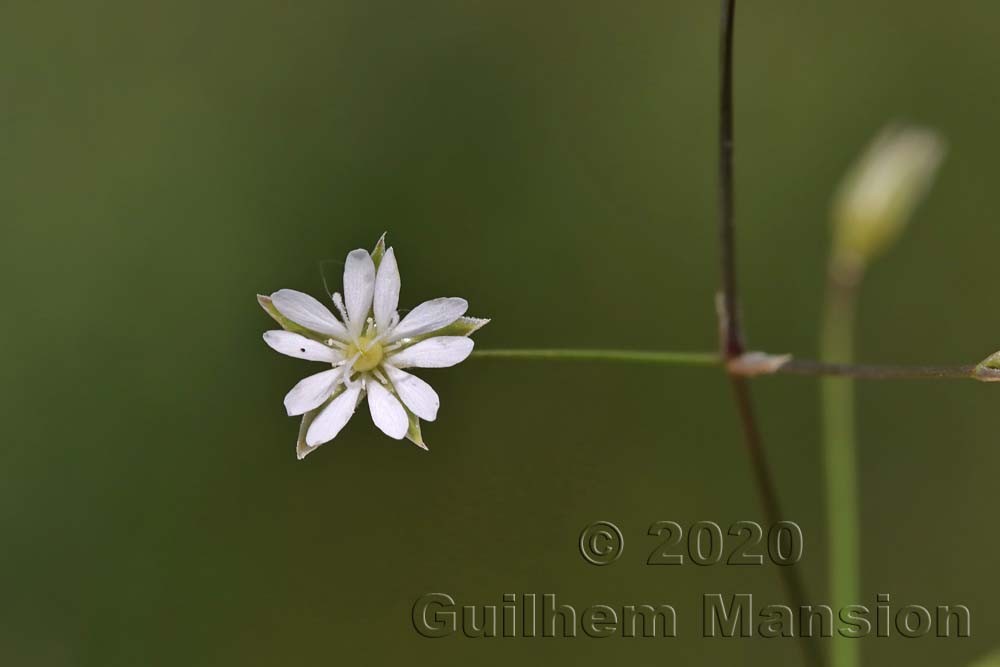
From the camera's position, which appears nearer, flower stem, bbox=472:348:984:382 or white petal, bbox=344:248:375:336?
flower stem, bbox=472:348:984:382

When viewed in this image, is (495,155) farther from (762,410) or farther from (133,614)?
(133,614)

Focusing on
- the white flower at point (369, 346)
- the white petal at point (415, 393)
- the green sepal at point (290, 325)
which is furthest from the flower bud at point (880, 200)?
the green sepal at point (290, 325)

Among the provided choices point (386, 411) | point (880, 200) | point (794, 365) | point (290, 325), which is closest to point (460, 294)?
point (880, 200)

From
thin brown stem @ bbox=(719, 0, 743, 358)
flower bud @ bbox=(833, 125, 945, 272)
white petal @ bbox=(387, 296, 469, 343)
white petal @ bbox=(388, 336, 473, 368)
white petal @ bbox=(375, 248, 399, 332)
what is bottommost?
white petal @ bbox=(388, 336, 473, 368)

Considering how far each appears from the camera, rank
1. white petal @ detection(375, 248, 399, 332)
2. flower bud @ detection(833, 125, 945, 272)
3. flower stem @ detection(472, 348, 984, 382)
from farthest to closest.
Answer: flower bud @ detection(833, 125, 945, 272) < white petal @ detection(375, 248, 399, 332) < flower stem @ detection(472, 348, 984, 382)

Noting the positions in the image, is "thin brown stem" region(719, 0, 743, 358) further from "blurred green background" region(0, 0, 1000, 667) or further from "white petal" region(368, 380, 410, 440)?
"blurred green background" region(0, 0, 1000, 667)

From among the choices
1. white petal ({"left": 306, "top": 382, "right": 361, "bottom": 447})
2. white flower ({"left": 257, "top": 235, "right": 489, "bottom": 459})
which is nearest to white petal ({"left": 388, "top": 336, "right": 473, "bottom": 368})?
white flower ({"left": 257, "top": 235, "right": 489, "bottom": 459})
